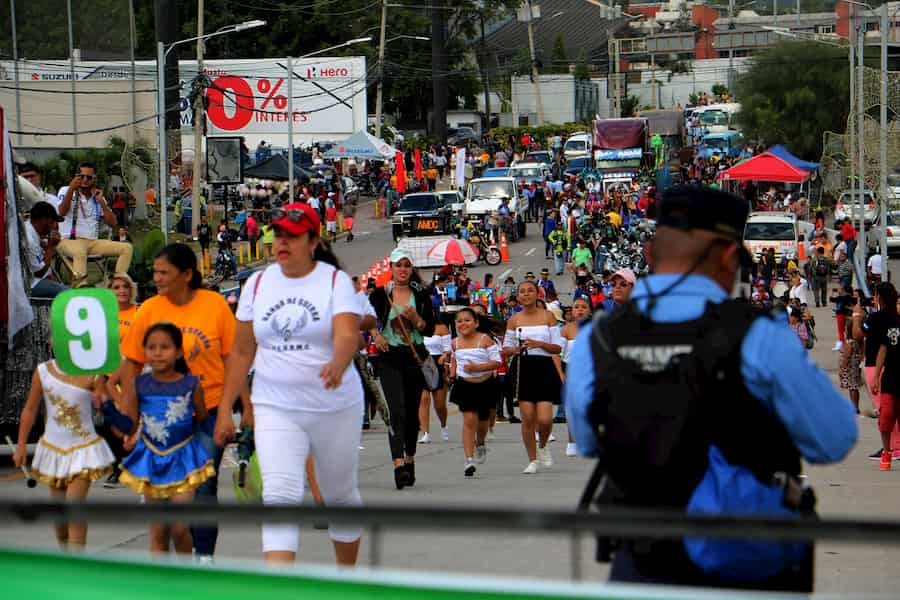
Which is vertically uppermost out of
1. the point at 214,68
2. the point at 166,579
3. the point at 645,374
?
the point at 214,68

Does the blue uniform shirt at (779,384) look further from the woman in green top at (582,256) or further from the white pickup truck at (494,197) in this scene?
the white pickup truck at (494,197)

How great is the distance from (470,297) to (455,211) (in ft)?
61.7

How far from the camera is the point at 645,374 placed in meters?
3.72

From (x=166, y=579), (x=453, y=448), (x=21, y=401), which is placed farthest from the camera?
(x=453, y=448)

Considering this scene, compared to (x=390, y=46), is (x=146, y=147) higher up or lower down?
lower down

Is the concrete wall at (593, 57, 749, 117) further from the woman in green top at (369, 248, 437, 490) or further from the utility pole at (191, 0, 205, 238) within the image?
the woman in green top at (369, 248, 437, 490)

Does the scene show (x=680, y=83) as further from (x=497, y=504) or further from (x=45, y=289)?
(x=497, y=504)

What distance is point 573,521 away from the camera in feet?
9.40

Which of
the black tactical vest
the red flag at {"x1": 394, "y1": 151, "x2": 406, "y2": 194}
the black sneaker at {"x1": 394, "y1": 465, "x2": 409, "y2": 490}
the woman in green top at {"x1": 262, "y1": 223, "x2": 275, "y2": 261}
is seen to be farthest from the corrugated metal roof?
the black tactical vest

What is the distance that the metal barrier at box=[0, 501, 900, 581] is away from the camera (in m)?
2.78

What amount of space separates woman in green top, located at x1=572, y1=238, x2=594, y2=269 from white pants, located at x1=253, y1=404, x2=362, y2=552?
2973 centimetres

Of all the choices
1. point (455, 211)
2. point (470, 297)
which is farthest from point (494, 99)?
point (470, 297)

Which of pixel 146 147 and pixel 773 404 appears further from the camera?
pixel 146 147

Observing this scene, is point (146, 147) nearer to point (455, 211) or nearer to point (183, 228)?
point (183, 228)
